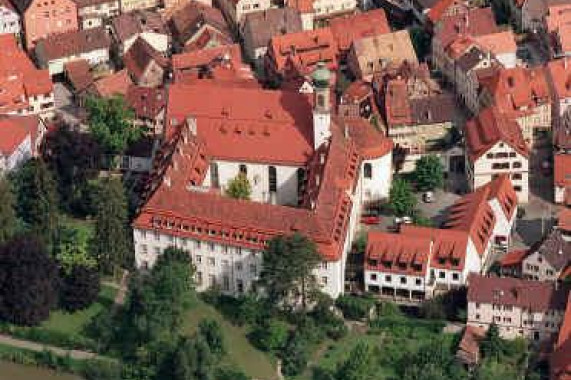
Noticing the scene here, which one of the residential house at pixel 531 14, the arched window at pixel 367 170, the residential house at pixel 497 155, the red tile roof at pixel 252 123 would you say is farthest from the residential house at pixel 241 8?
the residential house at pixel 497 155

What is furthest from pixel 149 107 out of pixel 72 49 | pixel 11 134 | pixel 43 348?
pixel 43 348

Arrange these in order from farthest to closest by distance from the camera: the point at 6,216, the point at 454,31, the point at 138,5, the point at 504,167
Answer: the point at 138,5 → the point at 454,31 → the point at 504,167 → the point at 6,216

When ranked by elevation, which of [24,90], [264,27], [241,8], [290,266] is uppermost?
[241,8]

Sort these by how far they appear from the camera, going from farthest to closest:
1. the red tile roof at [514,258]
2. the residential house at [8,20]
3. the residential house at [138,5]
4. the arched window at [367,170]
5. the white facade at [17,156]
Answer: the residential house at [138,5] < the residential house at [8,20] < the white facade at [17,156] < the arched window at [367,170] < the red tile roof at [514,258]

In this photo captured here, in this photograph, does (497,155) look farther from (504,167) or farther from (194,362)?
(194,362)

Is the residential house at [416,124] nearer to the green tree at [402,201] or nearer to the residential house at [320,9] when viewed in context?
the green tree at [402,201]

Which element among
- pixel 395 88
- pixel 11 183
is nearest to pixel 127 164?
pixel 11 183
